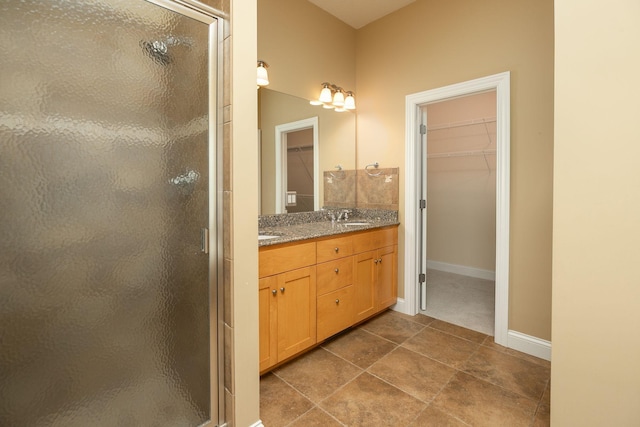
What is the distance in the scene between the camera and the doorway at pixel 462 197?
3830 millimetres

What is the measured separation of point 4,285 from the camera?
90cm

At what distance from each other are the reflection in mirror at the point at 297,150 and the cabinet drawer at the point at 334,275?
71 cm

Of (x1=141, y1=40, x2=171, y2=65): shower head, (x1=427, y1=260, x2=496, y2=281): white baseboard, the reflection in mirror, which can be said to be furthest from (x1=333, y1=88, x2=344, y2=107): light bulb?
(x1=427, y1=260, x2=496, y2=281): white baseboard

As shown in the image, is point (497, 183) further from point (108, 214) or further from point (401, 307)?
point (108, 214)

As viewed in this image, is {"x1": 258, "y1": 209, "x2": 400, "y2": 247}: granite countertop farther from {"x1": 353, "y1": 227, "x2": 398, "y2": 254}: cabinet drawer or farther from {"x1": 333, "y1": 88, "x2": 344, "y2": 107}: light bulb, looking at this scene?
{"x1": 333, "y1": 88, "x2": 344, "y2": 107}: light bulb

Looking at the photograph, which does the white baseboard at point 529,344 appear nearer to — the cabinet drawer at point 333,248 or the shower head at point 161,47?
the cabinet drawer at point 333,248

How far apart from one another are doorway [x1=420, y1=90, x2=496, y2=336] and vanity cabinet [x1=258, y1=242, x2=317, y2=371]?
1940mm

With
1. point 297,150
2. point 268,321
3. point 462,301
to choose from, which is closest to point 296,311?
Result: point 268,321

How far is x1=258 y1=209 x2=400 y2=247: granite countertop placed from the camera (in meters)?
2.05

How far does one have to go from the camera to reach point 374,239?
8.63ft

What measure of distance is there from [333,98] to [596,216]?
7.38ft

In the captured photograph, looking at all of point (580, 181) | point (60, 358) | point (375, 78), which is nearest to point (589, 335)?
point (580, 181)

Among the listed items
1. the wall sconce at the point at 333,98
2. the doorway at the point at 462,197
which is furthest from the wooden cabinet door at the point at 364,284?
the wall sconce at the point at 333,98

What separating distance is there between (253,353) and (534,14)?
9.34 feet
